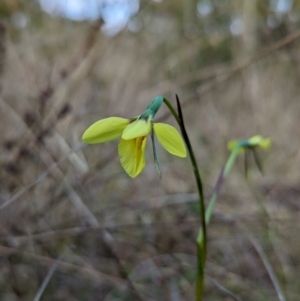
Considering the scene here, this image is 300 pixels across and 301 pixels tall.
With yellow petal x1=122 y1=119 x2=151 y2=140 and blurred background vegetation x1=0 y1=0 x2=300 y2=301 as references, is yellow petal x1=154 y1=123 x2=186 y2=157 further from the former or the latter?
blurred background vegetation x1=0 y1=0 x2=300 y2=301

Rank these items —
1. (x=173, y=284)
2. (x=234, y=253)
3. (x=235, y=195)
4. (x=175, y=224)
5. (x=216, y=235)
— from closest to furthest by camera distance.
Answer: (x=173, y=284), (x=175, y=224), (x=234, y=253), (x=216, y=235), (x=235, y=195)

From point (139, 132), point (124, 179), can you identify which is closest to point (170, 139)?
point (139, 132)

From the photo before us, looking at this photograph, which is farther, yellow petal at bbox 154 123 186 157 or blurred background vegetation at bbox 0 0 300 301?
blurred background vegetation at bbox 0 0 300 301

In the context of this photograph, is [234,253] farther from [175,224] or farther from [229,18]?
[229,18]

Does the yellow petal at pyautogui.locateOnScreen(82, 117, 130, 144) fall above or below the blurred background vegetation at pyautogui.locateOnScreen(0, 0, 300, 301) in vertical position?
below

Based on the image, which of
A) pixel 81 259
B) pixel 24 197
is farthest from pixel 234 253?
pixel 24 197

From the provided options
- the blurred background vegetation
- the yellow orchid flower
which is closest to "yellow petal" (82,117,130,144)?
the yellow orchid flower

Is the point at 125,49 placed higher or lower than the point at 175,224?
higher
